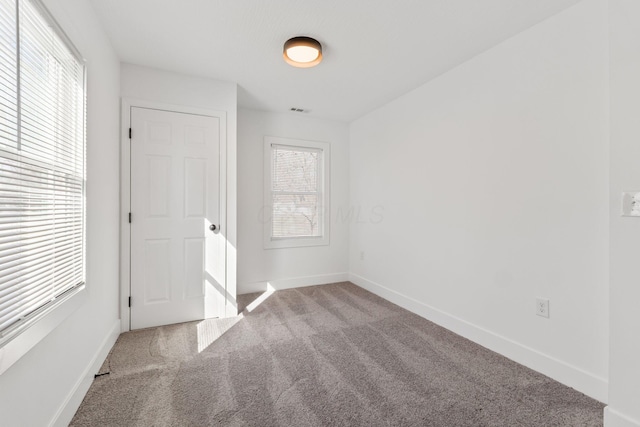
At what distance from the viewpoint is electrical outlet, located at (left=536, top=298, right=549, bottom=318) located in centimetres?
203

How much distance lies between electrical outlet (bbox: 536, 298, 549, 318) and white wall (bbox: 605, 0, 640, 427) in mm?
454

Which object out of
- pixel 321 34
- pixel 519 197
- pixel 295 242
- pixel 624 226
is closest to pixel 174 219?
pixel 295 242

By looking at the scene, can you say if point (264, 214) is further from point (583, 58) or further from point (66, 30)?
point (583, 58)

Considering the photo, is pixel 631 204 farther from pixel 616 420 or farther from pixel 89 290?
pixel 89 290

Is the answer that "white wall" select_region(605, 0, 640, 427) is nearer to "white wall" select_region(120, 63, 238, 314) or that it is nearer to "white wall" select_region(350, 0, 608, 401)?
"white wall" select_region(350, 0, 608, 401)

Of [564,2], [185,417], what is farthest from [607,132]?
[185,417]

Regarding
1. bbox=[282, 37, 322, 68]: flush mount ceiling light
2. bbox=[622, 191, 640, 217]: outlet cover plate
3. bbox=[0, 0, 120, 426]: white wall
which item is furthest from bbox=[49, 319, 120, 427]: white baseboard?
bbox=[622, 191, 640, 217]: outlet cover plate

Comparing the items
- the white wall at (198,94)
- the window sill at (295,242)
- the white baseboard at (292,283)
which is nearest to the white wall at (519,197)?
the white baseboard at (292,283)

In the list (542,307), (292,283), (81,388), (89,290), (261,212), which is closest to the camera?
(81,388)

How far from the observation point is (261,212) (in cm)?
394

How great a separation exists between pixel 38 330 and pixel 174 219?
1704mm

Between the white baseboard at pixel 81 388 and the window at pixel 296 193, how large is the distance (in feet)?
6.79

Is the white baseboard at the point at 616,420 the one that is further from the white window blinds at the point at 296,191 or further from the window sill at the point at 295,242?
the white window blinds at the point at 296,191

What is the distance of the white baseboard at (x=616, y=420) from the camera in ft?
4.80
